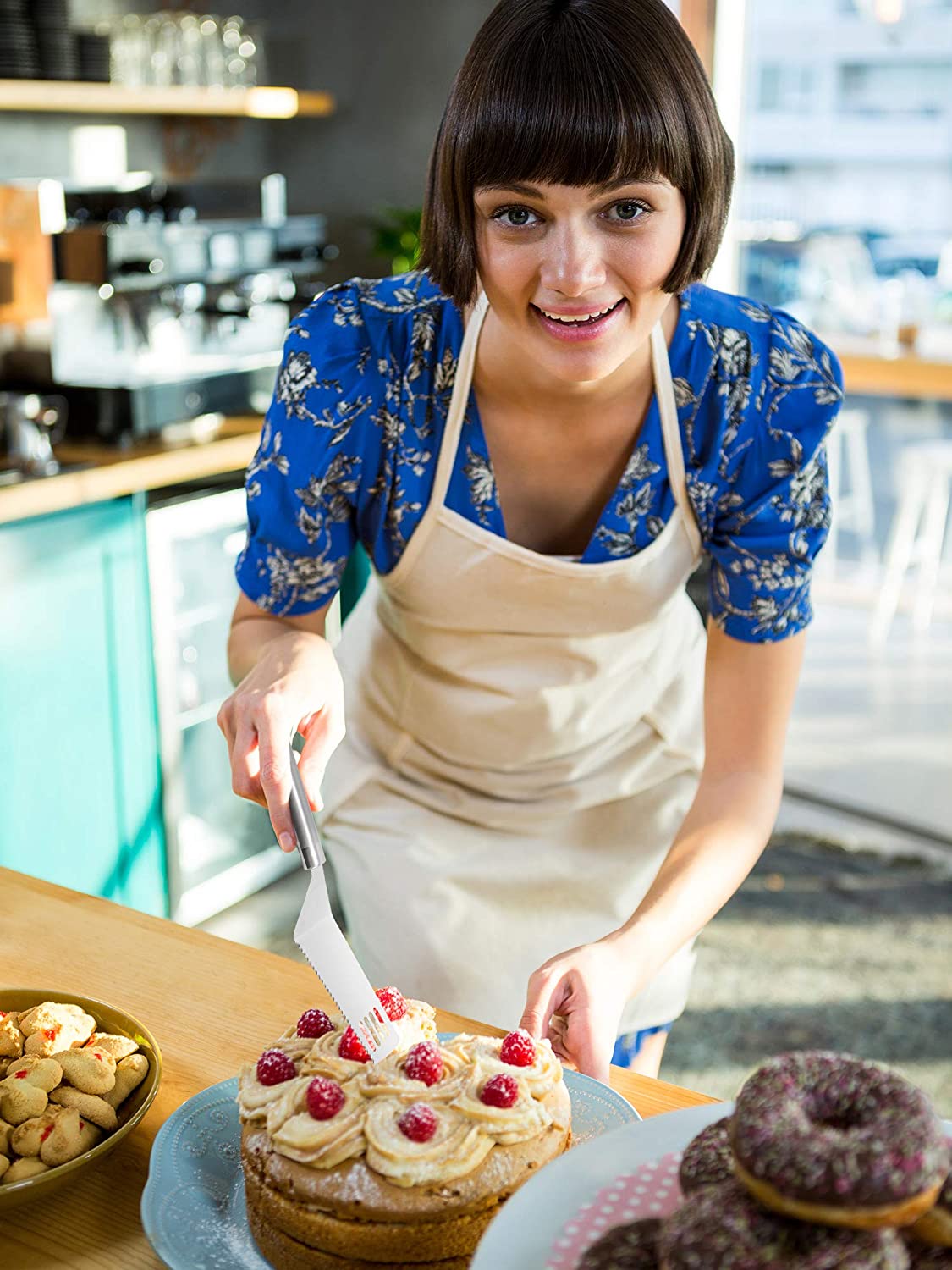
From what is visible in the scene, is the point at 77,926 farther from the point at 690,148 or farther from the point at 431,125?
the point at 431,125

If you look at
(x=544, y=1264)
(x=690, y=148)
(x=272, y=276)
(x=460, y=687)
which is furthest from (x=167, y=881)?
(x=544, y=1264)

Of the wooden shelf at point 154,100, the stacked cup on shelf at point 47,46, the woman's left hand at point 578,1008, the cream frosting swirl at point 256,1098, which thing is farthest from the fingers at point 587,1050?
the stacked cup on shelf at point 47,46

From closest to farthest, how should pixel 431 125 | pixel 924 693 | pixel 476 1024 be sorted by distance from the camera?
pixel 476 1024 → pixel 431 125 → pixel 924 693

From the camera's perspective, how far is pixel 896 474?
3.62 metres

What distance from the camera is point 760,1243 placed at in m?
0.55

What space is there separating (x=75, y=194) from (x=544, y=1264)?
2654 millimetres

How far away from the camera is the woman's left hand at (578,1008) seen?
0.93 meters

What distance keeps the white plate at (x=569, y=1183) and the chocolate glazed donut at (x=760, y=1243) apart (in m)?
0.08

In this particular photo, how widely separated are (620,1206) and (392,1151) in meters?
0.14

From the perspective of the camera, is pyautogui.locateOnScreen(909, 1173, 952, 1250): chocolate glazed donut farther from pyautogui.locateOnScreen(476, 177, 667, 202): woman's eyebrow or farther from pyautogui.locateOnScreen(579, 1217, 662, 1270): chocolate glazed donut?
pyautogui.locateOnScreen(476, 177, 667, 202): woman's eyebrow

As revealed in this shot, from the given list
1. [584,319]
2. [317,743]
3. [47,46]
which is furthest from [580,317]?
[47,46]

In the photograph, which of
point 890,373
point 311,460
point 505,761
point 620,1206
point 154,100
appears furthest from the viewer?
point 890,373

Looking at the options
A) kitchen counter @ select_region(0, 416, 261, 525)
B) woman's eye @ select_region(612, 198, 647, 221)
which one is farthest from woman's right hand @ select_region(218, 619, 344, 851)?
kitchen counter @ select_region(0, 416, 261, 525)

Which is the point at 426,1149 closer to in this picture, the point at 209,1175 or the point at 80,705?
the point at 209,1175
